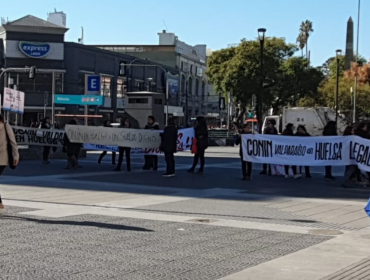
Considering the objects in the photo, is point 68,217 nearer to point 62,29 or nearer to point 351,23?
point 62,29

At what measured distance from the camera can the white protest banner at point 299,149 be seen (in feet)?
58.3

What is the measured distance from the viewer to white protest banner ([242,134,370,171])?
17.8 m

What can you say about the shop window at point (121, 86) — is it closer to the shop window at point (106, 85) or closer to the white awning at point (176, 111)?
the shop window at point (106, 85)

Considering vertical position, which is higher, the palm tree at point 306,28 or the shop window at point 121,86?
the palm tree at point 306,28

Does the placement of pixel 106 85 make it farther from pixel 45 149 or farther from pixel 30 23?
pixel 45 149

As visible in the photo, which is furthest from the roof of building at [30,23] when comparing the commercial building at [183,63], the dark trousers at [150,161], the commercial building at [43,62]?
the dark trousers at [150,161]

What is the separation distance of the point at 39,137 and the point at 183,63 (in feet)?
227

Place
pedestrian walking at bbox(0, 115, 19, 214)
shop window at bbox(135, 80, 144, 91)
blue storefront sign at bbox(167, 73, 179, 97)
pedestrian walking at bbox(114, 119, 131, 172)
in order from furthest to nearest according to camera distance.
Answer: blue storefront sign at bbox(167, 73, 179, 97) < shop window at bbox(135, 80, 144, 91) < pedestrian walking at bbox(114, 119, 131, 172) < pedestrian walking at bbox(0, 115, 19, 214)

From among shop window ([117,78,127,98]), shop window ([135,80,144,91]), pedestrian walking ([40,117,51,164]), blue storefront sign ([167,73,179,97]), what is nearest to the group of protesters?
pedestrian walking ([40,117,51,164])

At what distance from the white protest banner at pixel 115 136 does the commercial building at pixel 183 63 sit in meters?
61.0

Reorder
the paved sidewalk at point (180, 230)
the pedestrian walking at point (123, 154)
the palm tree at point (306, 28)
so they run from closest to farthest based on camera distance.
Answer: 1. the paved sidewalk at point (180, 230)
2. the pedestrian walking at point (123, 154)
3. the palm tree at point (306, 28)

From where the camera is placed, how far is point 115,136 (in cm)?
2206

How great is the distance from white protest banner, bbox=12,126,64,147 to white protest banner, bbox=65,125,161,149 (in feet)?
4.35

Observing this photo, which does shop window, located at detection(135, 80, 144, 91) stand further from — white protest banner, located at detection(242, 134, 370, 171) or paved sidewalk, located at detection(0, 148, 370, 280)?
paved sidewalk, located at detection(0, 148, 370, 280)
